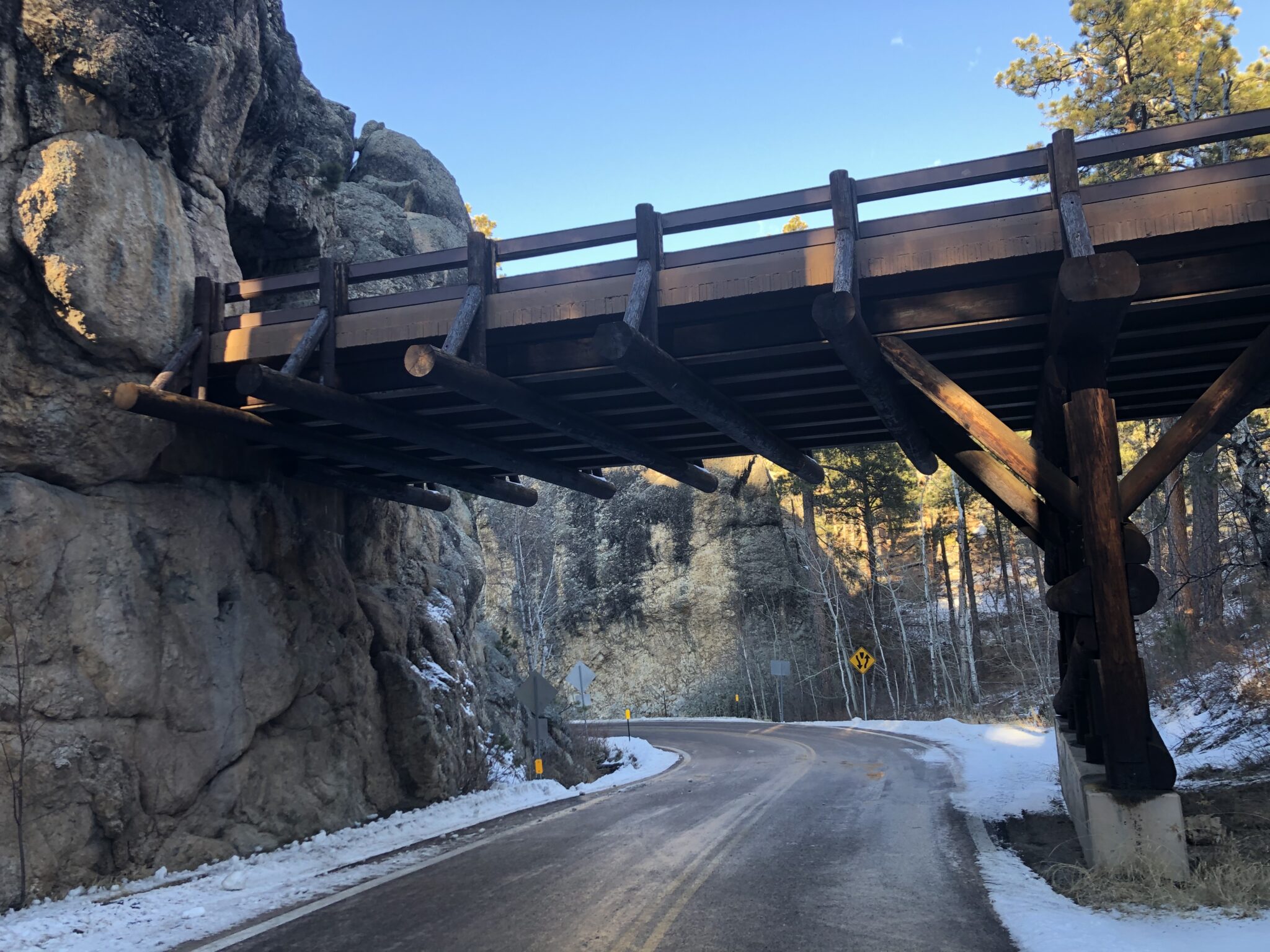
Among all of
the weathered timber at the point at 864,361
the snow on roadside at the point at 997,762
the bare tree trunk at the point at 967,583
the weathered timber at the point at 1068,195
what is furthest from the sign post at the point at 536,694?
the bare tree trunk at the point at 967,583

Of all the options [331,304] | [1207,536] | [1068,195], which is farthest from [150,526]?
[1207,536]

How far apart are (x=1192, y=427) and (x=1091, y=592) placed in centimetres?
165

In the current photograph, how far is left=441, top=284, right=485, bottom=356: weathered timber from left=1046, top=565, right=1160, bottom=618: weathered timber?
6.20 meters

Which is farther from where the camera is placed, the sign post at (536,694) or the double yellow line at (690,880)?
the sign post at (536,694)

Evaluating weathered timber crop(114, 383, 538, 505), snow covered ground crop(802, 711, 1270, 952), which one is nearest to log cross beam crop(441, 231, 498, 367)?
weathered timber crop(114, 383, 538, 505)

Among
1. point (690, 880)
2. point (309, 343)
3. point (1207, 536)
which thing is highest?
point (309, 343)

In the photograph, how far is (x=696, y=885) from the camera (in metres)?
8.24

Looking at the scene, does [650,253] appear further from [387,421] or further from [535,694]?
[535,694]

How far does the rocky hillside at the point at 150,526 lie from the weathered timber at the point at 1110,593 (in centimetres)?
937

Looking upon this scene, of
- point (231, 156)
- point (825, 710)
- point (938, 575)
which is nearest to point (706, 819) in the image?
point (231, 156)

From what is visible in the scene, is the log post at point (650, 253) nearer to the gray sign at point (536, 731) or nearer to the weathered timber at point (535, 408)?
the weathered timber at point (535, 408)

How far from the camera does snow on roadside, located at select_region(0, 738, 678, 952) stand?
7.27m

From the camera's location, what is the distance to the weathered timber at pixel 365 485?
1348 centimetres

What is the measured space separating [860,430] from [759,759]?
10.6m
